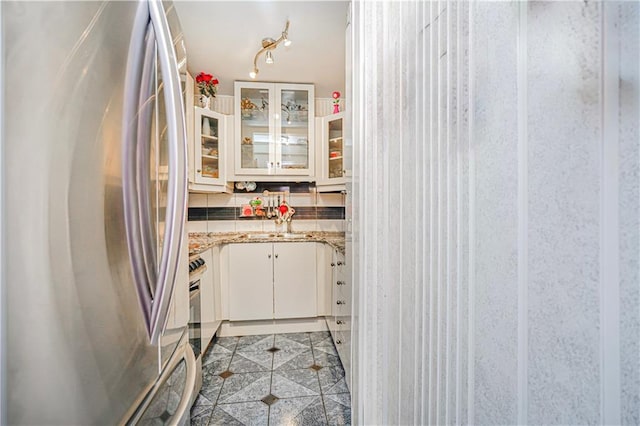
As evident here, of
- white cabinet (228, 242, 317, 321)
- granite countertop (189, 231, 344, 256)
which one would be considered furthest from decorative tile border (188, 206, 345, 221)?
white cabinet (228, 242, 317, 321)

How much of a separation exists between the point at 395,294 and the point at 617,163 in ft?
2.18

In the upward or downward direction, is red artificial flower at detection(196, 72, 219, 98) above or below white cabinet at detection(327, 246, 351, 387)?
above

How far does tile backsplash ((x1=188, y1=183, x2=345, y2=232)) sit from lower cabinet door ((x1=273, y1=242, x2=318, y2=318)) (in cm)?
53

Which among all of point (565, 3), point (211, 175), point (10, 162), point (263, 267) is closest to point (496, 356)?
point (565, 3)

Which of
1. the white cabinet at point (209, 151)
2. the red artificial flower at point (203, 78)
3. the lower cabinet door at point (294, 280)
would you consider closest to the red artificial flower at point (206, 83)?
the red artificial flower at point (203, 78)

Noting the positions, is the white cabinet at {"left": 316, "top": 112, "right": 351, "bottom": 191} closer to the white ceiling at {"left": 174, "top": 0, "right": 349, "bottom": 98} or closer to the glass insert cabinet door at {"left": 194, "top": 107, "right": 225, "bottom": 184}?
A: the white ceiling at {"left": 174, "top": 0, "right": 349, "bottom": 98}

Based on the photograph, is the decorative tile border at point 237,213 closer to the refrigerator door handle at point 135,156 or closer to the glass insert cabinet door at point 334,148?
the glass insert cabinet door at point 334,148

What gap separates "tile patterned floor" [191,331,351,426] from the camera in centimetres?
159

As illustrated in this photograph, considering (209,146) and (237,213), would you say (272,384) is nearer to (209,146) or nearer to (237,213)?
(237,213)

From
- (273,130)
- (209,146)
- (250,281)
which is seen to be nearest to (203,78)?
(209,146)

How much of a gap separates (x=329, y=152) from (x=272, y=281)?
1436 millimetres

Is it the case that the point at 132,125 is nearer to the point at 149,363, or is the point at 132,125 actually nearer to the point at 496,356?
the point at 149,363

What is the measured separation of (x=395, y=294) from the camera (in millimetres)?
892

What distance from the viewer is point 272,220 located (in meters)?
3.21
